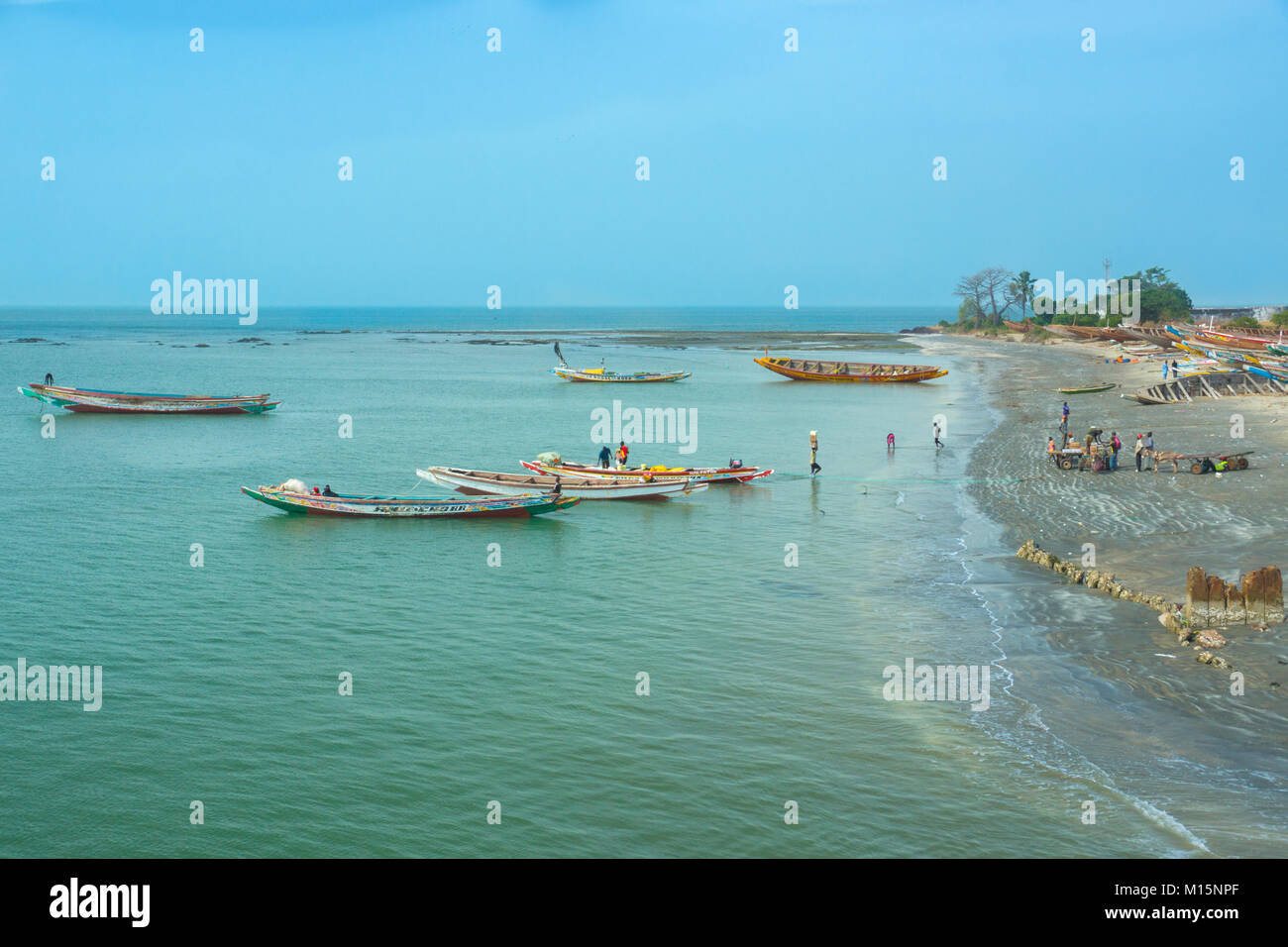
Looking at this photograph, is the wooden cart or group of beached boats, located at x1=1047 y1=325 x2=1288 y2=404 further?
group of beached boats, located at x1=1047 y1=325 x2=1288 y2=404

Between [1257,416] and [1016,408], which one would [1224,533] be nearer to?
[1257,416]

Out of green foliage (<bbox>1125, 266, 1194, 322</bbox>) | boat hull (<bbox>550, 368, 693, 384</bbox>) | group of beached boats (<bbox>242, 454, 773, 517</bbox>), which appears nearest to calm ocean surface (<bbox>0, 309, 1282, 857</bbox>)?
group of beached boats (<bbox>242, 454, 773, 517</bbox>)

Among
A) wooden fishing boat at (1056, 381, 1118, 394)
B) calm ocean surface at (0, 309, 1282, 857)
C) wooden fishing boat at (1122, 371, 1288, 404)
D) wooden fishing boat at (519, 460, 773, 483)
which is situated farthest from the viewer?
wooden fishing boat at (1056, 381, 1118, 394)

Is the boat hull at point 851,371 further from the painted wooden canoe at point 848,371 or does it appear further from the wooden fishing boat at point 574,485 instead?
the wooden fishing boat at point 574,485

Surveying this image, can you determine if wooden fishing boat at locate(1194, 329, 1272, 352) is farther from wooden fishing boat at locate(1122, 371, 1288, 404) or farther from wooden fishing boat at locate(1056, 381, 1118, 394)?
wooden fishing boat at locate(1122, 371, 1288, 404)

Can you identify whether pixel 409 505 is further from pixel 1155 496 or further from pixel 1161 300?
pixel 1161 300

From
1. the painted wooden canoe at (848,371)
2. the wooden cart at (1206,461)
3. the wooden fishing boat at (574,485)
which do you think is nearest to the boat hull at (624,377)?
the painted wooden canoe at (848,371)
